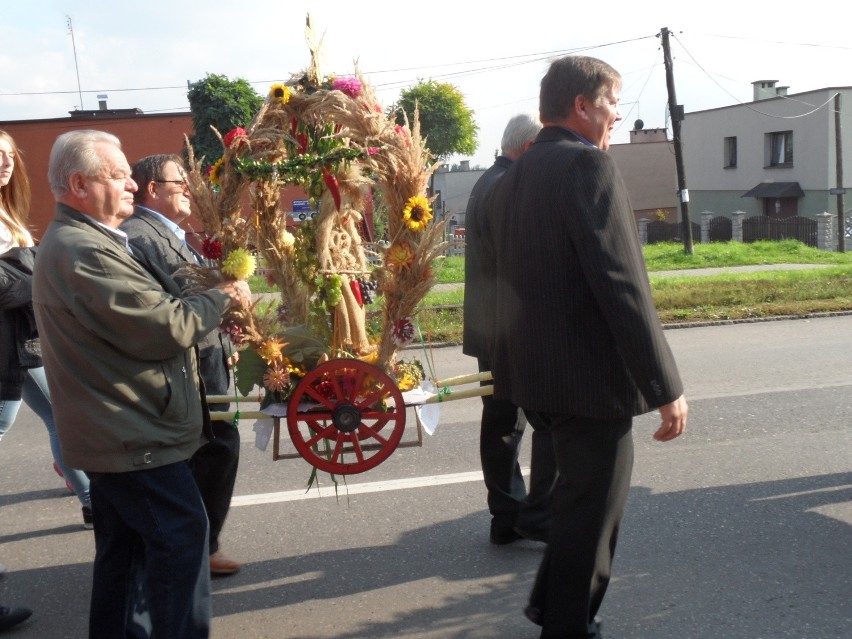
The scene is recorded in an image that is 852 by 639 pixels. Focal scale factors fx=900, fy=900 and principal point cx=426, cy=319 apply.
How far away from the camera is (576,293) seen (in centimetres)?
282

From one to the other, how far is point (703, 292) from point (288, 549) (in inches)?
396

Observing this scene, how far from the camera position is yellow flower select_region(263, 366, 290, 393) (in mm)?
3451

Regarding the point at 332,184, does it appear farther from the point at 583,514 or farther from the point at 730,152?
the point at 730,152

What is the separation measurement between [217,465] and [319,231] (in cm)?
111

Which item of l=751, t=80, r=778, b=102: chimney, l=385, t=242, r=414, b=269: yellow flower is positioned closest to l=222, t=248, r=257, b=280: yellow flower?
l=385, t=242, r=414, b=269: yellow flower

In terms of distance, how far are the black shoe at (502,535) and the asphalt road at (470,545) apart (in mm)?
48

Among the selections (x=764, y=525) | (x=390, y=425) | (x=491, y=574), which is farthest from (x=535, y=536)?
(x=390, y=425)

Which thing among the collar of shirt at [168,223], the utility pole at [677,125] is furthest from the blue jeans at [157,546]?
the utility pole at [677,125]

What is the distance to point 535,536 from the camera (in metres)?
4.12

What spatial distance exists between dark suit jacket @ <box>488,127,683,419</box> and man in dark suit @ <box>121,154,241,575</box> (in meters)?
1.41

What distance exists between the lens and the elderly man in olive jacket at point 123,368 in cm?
256

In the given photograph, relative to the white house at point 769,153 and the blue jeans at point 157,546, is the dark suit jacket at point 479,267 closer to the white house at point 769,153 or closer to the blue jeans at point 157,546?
the blue jeans at point 157,546

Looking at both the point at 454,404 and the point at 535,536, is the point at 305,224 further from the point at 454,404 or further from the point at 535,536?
the point at 454,404

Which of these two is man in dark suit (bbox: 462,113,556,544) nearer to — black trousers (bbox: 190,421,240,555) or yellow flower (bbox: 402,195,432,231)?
yellow flower (bbox: 402,195,432,231)
